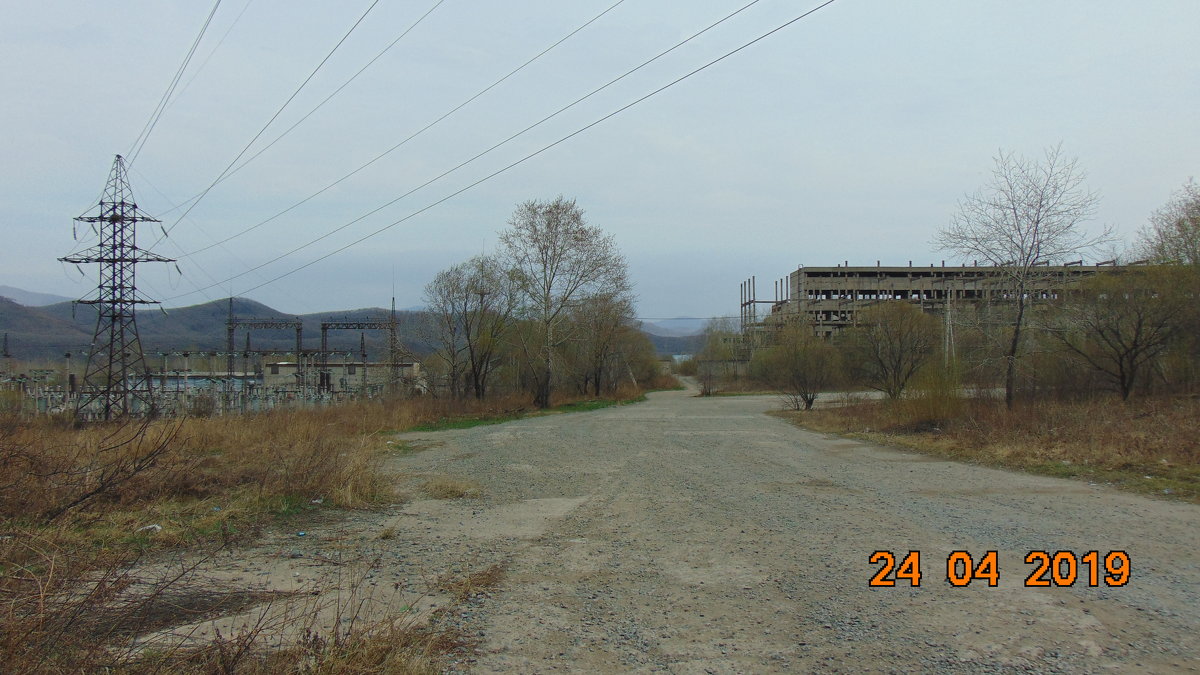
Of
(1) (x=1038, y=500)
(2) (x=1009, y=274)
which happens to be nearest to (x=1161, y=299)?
(2) (x=1009, y=274)

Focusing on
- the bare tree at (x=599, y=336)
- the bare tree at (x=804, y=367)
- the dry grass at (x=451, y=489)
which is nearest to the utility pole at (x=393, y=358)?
the bare tree at (x=599, y=336)

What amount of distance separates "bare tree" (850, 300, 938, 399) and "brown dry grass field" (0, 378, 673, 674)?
87.1ft

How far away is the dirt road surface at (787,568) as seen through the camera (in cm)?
421

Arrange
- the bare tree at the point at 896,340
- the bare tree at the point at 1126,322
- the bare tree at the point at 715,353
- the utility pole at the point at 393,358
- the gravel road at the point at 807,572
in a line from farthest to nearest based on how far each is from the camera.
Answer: the bare tree at the point at 715,353, the utility pole at the point at 393,358, the bare tree at the point at 896,340, the bare tree at the point at 1126,322, the gravel road at the point at 807,572

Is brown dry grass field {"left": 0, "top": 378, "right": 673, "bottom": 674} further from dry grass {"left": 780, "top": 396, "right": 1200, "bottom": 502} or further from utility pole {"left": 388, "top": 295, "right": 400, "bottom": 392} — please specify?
utility pole {"left": 388, "top": 295, "right": 400, "bottom": 392}

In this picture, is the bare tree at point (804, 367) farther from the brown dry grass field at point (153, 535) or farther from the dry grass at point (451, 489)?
the dry grass at point (451, 489)

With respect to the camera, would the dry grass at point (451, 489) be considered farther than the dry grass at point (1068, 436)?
No

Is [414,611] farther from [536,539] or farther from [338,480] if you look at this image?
[338,480]

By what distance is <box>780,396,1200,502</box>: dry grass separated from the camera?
10656 mm
